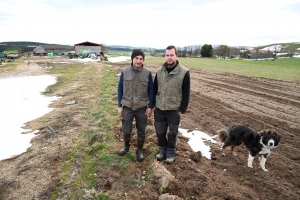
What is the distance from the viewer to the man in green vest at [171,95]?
3.91 meters

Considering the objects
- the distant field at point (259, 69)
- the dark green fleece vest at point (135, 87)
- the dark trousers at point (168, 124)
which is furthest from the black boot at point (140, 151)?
the distant field at point (259, 69)

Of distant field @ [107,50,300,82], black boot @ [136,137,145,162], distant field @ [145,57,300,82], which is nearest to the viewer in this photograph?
black boot @ [136,137,145,162]

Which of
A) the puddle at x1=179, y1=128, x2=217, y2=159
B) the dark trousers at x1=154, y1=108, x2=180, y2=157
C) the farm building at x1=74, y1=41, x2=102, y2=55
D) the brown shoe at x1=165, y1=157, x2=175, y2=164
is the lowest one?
the puddle at x1=179, y1=128, x2=217, y2=159

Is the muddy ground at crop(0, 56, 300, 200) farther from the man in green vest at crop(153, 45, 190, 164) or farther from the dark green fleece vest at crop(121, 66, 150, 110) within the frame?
the dark green fleece vest at crop(121, 66, 150, 110)

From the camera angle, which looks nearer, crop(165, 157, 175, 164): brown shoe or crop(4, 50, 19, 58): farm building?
crop(165, 157, 175, 164): brown shoe

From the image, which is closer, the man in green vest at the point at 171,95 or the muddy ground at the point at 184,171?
the muddy ground at the point at 184,171

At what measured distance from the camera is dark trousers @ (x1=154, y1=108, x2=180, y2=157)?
13.8ft

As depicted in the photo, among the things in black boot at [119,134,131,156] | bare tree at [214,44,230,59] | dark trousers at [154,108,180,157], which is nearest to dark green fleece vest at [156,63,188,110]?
dark trousers at [154,108,180,157]

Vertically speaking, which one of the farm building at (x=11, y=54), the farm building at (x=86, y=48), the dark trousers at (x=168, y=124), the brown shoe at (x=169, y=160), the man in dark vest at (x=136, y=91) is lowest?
the brown shoe at (x=169, y=160)

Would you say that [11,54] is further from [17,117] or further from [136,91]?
[136,91]

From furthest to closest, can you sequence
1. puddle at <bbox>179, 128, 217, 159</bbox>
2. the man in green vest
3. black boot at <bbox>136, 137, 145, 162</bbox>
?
puddle at <bbox>179, 128, 217, 159</bbox>
black boot at <bbox>136, 137, 145, 162</bbox>
the man in green vest

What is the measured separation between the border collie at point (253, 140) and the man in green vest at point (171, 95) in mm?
1528

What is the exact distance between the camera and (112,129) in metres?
6.09

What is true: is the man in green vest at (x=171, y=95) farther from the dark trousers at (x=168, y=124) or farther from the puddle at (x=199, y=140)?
the puddle at (x=199, y=140)
